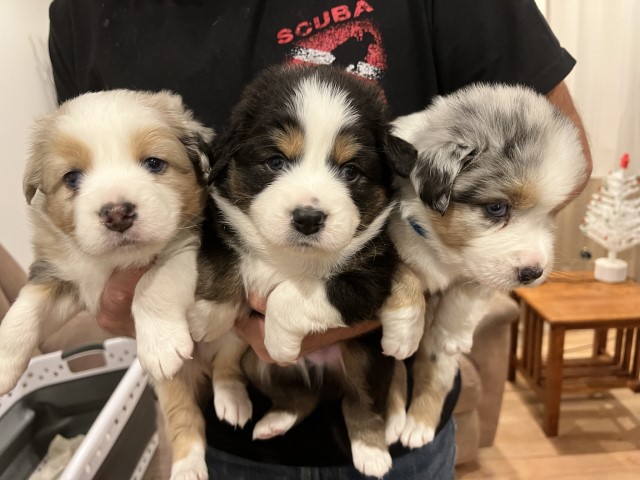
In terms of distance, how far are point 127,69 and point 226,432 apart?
1100 mm

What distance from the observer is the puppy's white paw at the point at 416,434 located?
5.36 feet

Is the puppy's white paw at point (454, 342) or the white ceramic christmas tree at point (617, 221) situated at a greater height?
the puppy's white paw at point (454, 342)

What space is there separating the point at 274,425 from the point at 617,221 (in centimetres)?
358

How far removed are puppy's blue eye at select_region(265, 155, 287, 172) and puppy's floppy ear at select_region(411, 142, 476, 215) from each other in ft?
1.12

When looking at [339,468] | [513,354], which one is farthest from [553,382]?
[339,468]

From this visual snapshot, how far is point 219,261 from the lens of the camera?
1442 mm

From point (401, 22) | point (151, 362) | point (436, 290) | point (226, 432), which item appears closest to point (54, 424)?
point (226, 432)

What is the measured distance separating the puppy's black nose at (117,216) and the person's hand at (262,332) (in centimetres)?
37

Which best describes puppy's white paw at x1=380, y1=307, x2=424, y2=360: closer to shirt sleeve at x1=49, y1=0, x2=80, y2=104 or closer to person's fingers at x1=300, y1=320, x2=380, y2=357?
person's fingers at x1=300, y1=320, x2=380, y2=357

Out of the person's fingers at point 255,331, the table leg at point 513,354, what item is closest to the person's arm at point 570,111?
the person's fingers at point 255,331

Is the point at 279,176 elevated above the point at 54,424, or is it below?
above

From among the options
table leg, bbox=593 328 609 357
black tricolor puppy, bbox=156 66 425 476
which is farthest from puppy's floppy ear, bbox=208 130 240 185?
table leg, bbox=593 328 609 357

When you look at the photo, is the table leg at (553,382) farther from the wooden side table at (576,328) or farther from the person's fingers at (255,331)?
the person's fingers at (255,331)

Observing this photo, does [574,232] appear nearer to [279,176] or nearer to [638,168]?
[638,168]
